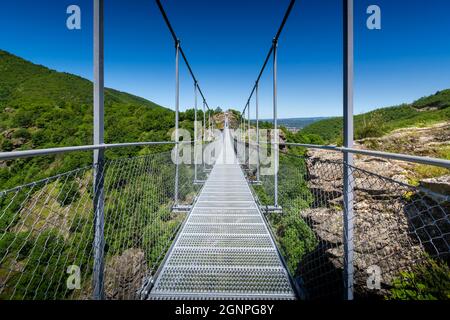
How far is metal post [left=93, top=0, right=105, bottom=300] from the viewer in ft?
4.15

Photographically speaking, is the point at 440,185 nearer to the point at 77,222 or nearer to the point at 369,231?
the point at 369,231

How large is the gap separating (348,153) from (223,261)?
50.6 inches

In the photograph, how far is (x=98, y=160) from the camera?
128 cm

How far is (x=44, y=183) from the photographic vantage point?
0.91 m

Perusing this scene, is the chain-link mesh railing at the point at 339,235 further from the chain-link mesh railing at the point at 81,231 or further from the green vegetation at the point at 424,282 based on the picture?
the chain-link mesh railing at the point at 81,231

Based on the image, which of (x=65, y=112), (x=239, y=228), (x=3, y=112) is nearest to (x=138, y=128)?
(x=65, y=112)

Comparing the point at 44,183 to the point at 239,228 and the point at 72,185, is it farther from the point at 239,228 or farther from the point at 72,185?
the point at 239,228

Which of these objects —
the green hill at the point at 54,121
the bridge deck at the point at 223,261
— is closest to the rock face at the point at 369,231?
the bridge deck at the point at 223,261

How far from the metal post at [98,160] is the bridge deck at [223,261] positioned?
19.2 inches

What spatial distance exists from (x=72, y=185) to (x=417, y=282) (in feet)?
7.32

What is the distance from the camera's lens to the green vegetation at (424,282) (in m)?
1.58

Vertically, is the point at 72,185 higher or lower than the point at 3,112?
lower

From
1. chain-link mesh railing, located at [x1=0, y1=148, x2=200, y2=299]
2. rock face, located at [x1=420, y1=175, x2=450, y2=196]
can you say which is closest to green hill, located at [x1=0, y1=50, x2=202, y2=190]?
chain-link mesh railing, located at [x1=0, y1=148, x2=200, y2=299]

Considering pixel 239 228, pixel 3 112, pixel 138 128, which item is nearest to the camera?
pixel 239 228
